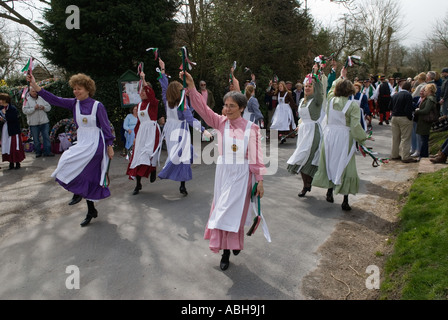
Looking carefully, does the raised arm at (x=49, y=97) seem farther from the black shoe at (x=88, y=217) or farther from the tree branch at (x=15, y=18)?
the tree branch at (x=15, y=18)

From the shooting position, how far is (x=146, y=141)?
695cm

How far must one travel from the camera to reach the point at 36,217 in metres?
5.89

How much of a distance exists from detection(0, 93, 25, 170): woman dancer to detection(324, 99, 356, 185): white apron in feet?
24.4

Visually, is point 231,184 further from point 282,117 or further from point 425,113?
point 282,117

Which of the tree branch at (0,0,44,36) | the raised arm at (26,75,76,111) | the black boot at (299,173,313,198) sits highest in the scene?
the tree branch at (0,0,44,36)

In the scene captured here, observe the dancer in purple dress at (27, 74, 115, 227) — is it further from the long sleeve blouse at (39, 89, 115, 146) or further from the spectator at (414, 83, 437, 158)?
the spectator at (414, 83, 437, 158)

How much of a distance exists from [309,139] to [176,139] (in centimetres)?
245

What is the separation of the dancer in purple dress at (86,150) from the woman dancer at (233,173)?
6.67 feet

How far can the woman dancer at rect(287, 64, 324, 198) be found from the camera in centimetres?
662

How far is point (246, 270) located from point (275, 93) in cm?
1150

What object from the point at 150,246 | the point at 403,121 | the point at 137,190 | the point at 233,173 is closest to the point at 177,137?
the point at 137,190

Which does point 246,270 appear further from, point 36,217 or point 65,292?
point 36,217

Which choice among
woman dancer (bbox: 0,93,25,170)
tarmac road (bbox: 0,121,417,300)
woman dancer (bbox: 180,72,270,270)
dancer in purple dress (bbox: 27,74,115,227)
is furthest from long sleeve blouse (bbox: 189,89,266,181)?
woman dancer (bbox: 0,93,25,170)

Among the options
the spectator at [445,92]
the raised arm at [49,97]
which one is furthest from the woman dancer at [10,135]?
the spectator at [445,92]
